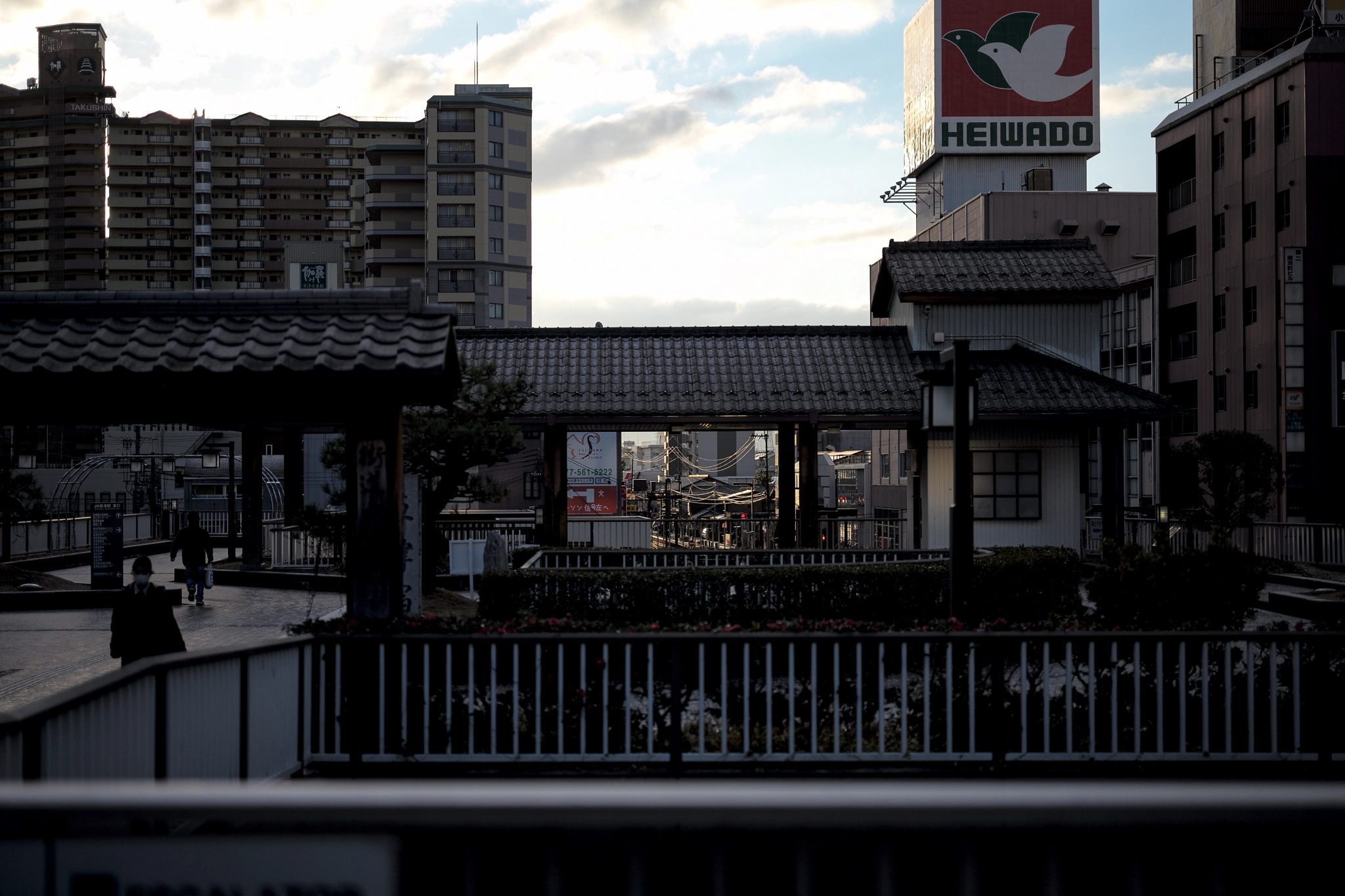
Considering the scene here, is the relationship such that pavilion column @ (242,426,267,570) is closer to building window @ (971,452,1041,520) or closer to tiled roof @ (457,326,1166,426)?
tiled roof @ (457,326,1166,426)

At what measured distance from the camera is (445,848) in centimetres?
268

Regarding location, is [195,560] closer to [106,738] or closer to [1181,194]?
[106,738]

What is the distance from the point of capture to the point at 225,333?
23.6 ft

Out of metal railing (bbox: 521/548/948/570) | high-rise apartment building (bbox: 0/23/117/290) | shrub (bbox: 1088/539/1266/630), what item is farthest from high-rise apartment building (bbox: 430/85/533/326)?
shrub (bbox: 1088/539/1266/630)

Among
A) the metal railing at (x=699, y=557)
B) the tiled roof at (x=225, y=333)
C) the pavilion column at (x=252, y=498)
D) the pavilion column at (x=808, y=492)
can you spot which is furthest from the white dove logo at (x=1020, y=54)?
the tiled roof at (x=225, y=333)

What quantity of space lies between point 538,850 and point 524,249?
241 feet

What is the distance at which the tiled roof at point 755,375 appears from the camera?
2250 centimetres

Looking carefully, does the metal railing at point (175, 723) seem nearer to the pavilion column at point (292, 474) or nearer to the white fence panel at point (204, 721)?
the white fence panel at point (204, 721)

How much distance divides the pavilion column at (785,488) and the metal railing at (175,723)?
16.2 m

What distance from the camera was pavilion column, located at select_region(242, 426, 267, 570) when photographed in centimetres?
2361

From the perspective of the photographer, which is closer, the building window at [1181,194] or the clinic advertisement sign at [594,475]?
the building window at [1181,194]

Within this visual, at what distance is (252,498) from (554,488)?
703cm

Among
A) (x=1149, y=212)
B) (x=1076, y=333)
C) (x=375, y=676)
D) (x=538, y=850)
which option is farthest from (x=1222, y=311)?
(x=538, y=850)

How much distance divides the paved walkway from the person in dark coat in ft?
8.16
